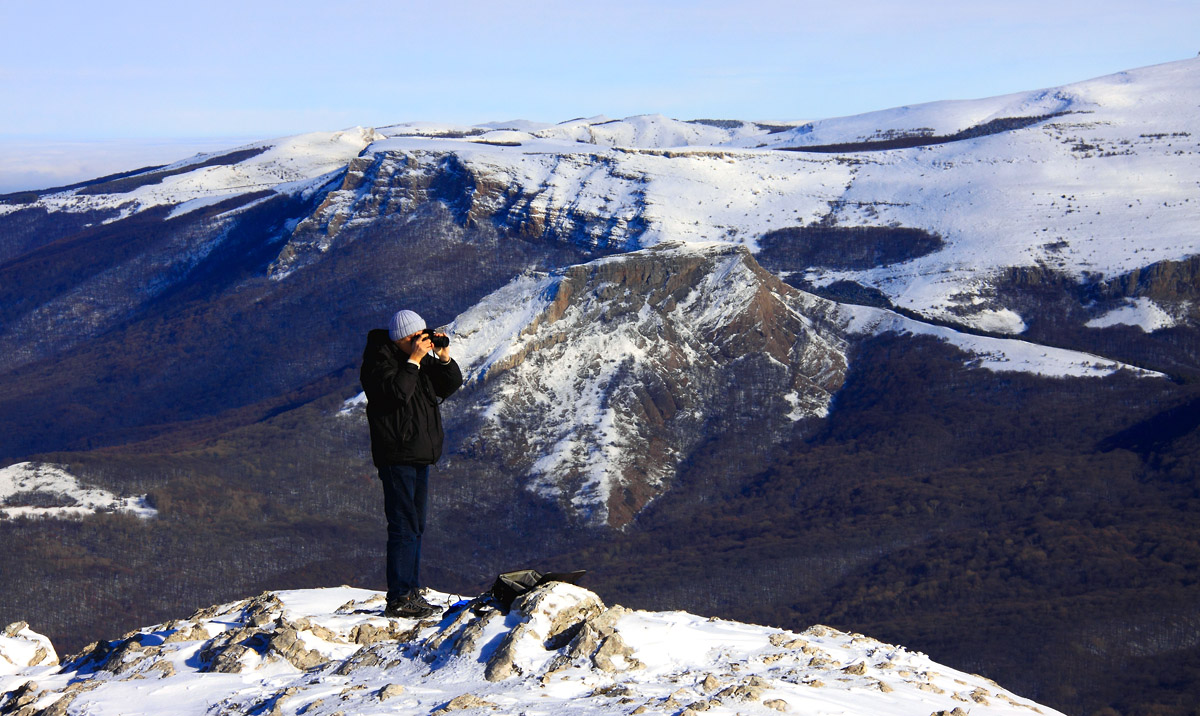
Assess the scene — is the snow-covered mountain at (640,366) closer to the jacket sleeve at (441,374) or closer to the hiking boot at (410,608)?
the hiking boot at (410,608)

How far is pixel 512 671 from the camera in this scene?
16.6 m

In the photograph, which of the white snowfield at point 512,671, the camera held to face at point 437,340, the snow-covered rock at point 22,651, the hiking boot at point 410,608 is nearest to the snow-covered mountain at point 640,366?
the snow-covered rock at point 22,651

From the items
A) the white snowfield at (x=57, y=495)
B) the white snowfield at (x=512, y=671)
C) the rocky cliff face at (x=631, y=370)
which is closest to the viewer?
the white snowfield at (x=512, y=671)

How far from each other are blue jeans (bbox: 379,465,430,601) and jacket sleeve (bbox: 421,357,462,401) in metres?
1.37

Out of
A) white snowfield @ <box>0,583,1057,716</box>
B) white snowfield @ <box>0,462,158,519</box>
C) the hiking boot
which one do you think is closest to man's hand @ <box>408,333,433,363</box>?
white snowfield @ <box>0,583,1057,716</box>

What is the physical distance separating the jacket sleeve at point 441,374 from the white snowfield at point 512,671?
3.52 m

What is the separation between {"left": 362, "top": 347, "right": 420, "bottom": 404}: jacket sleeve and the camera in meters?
18.1

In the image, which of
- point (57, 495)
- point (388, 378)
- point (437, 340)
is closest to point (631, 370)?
point (57, 495)

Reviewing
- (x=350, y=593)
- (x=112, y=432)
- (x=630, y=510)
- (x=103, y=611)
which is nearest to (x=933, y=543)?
(x=630, y=510)

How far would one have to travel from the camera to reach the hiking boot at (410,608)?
19859 mm

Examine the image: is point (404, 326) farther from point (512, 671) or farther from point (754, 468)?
point (754, 468)

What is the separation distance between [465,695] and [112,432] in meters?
198

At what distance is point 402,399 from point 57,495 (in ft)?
445

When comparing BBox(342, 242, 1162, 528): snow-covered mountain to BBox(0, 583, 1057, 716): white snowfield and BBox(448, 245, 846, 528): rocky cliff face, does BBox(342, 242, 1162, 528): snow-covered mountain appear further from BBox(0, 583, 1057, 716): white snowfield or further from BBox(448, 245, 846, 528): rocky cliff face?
BBox(0, 583, 1057, 716): white snowfield
